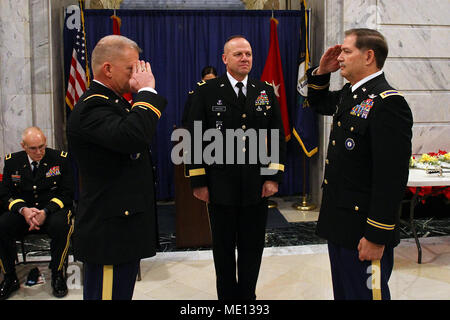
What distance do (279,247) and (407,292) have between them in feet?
4.40

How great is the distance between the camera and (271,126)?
2.67m

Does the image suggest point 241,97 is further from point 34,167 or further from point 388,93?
point 34,167

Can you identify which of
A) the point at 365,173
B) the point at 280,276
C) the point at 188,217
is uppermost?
the point at 365,173

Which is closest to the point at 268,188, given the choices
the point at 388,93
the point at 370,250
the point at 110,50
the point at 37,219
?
the point at 370,250

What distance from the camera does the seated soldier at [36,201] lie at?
3.25 metres

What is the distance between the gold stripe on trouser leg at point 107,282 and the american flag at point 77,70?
4.13m

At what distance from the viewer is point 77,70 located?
542 centimetres

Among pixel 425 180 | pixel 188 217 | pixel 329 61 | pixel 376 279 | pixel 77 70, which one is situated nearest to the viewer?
pixel 376 279

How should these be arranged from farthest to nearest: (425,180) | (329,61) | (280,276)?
(425,180)
(280,276)
(329,61)

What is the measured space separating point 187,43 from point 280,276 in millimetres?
3803

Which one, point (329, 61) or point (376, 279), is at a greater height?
point (329, 61)

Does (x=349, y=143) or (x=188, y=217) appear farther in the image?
(x=188, y=217)

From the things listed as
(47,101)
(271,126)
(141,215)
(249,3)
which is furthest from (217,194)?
(249,3)
